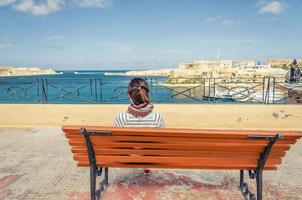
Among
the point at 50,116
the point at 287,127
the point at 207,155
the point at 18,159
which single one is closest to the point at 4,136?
the point at 50,116

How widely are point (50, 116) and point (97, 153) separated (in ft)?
16.9

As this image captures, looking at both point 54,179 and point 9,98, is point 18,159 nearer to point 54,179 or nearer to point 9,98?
point 54,179

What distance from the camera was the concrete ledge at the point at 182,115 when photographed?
690cm

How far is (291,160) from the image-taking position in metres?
4.54

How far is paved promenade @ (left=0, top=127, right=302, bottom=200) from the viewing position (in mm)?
3250

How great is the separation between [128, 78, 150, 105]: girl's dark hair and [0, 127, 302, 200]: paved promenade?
125 cm

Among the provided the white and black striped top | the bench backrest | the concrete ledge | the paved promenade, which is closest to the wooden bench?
the bench backrest

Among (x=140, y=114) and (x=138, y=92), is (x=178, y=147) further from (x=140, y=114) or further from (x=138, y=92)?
(x=138, y=92)

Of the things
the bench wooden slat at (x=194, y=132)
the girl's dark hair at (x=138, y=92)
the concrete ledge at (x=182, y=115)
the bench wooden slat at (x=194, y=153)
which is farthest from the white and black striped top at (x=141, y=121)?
the concrete ledge at (x=182, y=115)

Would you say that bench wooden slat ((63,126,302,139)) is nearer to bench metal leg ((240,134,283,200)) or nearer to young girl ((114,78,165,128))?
bench metal leg ((240,134,283,200))

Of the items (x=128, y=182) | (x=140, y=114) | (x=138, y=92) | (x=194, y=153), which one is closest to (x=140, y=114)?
(x=140, y=114)

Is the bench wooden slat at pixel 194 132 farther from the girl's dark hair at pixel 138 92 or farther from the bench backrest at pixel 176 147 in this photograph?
the girl's dark hair at pixel 138 92

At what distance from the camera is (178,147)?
2477mm

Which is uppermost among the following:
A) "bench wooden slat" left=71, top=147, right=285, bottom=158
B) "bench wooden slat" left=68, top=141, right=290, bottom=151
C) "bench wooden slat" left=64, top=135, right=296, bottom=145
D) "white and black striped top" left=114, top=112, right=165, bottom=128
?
"white and black striped top" left=114, top=112, right=165, bottom=128
